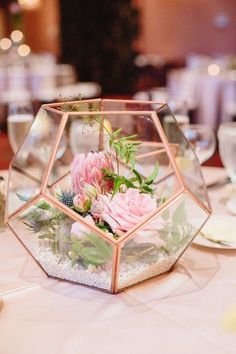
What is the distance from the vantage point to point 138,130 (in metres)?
1.32

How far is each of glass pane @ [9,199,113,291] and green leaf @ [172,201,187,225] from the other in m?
0.16

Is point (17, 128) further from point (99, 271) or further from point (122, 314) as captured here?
point (122, 314)

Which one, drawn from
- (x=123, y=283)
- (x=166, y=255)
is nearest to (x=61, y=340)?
(x=123, y=283)

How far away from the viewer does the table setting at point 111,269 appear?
2.75ft

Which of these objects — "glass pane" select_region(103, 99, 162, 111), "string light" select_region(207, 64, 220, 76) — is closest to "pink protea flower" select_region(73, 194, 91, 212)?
"glass pane" select_region(103, 99, 162, 111)

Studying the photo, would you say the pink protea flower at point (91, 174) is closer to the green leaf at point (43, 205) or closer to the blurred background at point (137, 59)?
the green leaf at point (43, 205)

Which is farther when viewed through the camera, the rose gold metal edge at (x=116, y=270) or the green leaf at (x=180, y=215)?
the green leaf at (x=180, y=215)

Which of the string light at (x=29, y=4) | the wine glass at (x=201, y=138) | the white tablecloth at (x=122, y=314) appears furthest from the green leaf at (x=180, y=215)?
the string light at (x=29, y=4)

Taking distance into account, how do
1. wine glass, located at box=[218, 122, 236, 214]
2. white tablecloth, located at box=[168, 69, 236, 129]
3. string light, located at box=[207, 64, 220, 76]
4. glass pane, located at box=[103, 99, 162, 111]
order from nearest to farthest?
1. glass pane, located at box=[103, 99, 162, 111]
2. wine glass, located at box=[218, 122, 236, 214]
3. white tablecloth, located at box=[168, 69, 236, 129]
4. string light, located at box=[207, 64, 220, 76]

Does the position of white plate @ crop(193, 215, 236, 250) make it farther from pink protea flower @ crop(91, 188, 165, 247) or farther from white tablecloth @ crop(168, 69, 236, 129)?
white tablecloth @ crop(168, 69, 236, 129)

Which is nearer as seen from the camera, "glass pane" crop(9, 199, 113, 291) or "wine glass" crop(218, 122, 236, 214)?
"glass pane" crop(9, 199, 113, 291)

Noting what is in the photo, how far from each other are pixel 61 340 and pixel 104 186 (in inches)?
12.3

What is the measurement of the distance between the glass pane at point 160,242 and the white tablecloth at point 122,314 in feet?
0.08

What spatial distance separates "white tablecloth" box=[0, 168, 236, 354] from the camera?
81 centimetres
